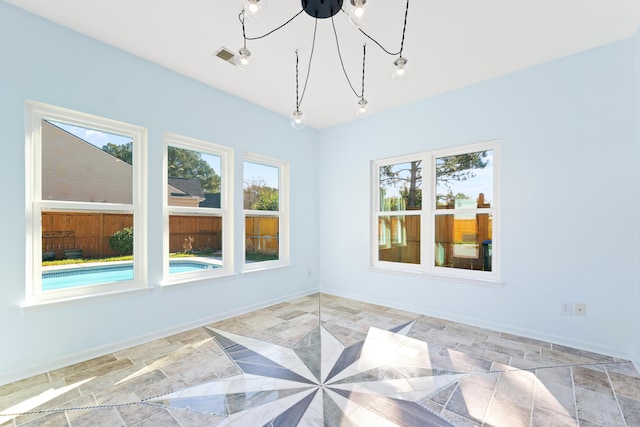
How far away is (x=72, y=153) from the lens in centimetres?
271

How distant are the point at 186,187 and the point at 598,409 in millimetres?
4087

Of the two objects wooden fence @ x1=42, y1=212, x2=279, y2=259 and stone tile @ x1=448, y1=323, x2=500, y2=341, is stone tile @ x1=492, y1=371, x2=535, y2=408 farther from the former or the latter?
wooden fence @ x1=42, y1=212, x2=279, y2=259

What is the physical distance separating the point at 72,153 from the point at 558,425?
14.0 ft

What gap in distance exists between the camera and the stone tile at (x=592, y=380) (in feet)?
7.09

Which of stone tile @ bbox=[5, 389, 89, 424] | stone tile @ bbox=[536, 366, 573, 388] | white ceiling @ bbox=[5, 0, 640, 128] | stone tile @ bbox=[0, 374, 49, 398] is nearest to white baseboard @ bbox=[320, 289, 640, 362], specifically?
stone tile @ bbox=[536, 366, 573, 388]

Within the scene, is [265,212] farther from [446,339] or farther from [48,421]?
[48,421]

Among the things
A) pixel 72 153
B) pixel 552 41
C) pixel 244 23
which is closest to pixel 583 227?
pixel 552 41

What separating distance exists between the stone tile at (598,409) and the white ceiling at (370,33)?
289 centimetres

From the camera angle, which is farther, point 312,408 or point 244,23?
point 244,23

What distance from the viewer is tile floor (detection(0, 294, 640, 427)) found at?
6.11ft

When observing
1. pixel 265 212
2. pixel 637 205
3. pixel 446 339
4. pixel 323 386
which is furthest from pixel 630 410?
pixel 265 212

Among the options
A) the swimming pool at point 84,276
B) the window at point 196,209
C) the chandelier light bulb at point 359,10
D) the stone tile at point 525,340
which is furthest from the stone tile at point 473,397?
the swimming pool at point 84,276

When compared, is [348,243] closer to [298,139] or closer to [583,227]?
[298,139]

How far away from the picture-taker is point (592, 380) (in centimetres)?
228
